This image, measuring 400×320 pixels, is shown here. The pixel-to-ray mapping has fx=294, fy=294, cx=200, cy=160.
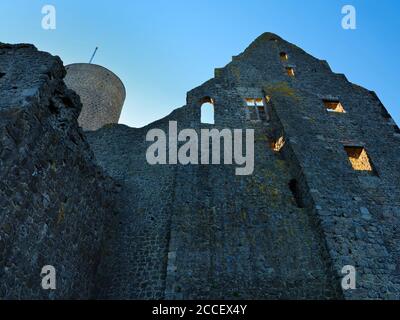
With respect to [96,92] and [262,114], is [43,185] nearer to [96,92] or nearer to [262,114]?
[262,114]

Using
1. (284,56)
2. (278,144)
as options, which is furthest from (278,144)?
(284,56)

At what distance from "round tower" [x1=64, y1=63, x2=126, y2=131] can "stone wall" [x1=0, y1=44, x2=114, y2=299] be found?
9050mm

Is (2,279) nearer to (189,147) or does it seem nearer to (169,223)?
(169,223)

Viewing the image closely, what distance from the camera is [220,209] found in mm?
7980

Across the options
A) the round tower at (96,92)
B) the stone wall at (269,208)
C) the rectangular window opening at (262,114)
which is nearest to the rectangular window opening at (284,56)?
the stone wall at (269,208)

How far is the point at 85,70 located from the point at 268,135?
12.8m

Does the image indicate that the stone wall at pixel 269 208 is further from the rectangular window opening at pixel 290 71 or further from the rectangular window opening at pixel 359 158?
the rectangular window opening at pixel 290 71

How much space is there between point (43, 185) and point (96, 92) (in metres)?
12.7

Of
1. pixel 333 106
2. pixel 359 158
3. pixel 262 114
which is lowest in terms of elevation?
pixel 359 158

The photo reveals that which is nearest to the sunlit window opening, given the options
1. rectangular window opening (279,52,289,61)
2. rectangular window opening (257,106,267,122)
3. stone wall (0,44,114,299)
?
rectangular window opening (257,106,267,122)

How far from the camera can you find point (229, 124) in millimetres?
10570

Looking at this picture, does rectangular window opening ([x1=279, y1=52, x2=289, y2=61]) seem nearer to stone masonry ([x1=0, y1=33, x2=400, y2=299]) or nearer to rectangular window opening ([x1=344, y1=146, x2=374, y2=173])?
stone masonry ([x1=0, y1=33, x2=400, y2=299])
